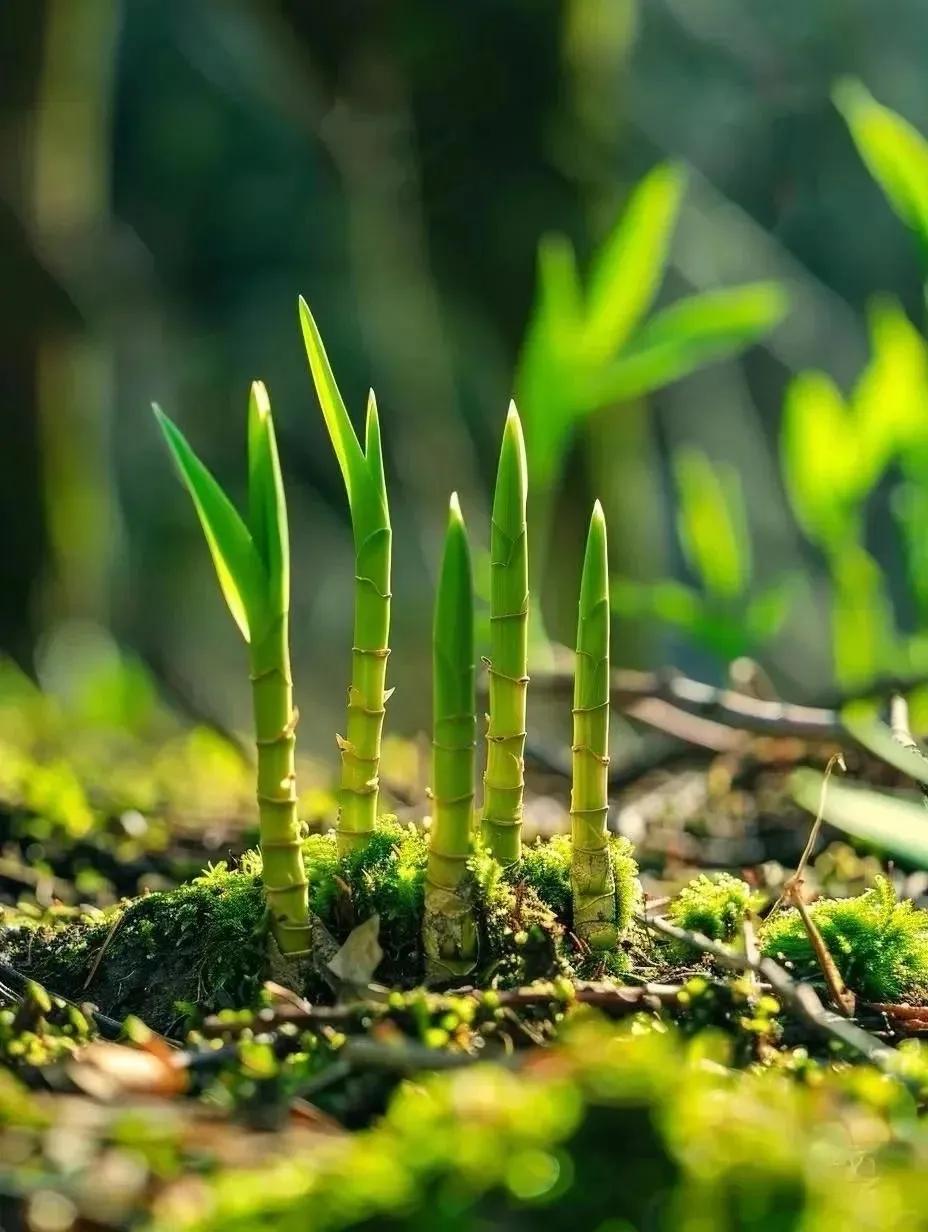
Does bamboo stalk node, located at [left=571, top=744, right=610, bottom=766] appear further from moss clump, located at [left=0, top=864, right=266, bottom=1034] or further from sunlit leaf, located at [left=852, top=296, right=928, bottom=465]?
sunlit leaf, located at [left=852, top=296, right=928, bottom=465]

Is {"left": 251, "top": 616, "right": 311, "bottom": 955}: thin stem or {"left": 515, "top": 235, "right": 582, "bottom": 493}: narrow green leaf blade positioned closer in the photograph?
{"left": 251, "top": 616, "right": 311, "bottom": 955}: thin stem

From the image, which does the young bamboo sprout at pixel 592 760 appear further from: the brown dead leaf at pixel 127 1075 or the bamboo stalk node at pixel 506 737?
the brown dead leaf at pixel 127 1075

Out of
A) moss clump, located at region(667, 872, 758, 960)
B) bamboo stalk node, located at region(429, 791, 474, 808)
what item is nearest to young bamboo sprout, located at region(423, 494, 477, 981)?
bamboo stalk node, located at region(429, 791, 474, 808)

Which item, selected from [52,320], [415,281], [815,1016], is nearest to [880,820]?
[815,1016]

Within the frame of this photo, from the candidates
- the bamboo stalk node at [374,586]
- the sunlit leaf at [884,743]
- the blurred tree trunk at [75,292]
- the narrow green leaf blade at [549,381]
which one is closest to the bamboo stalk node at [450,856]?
the bamboo stalk node at [374,586]

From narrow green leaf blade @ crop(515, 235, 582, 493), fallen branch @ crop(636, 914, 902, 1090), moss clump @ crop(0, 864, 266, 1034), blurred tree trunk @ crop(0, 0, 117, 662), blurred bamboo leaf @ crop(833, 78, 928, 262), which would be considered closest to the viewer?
fallen branch @ crop(636, 914, 902, 1090)
